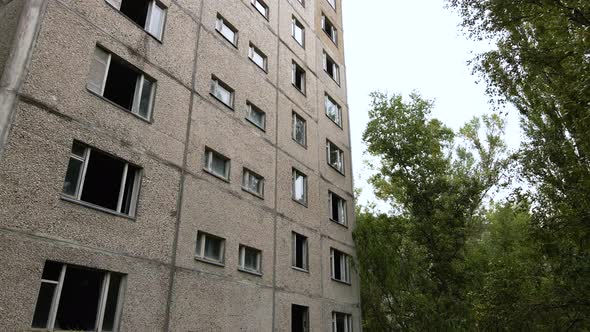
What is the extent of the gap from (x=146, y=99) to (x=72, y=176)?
2.98 m

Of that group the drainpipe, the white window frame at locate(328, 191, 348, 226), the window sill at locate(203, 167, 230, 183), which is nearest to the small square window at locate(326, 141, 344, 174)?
the white window frame at locate(328, 191, 348, 226)

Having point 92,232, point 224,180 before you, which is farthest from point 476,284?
point 92,232

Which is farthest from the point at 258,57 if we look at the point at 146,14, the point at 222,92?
the point at 146,14

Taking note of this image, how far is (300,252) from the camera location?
1515 cm

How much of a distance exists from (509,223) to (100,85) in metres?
26.7

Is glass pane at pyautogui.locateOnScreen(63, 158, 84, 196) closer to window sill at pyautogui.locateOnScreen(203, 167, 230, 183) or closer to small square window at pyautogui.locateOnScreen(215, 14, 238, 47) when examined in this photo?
window sill at pyautogui.locateOnScreen(203, 167, 230, 183)

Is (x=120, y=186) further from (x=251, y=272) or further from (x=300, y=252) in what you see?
(x=300, y=252)

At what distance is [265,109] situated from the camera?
15.2 m

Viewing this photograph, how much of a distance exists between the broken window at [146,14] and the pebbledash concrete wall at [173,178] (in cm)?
28

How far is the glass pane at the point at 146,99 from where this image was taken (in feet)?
34.2

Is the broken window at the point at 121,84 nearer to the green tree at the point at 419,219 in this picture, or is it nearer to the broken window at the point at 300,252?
the broken window at the point at 300,252

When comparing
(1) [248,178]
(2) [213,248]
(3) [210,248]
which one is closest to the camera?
(3) [210,248]

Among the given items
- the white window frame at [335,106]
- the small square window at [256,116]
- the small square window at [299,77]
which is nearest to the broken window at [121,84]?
the small square window at [256,116]

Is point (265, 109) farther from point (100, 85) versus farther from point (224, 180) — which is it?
point (100, 85)
